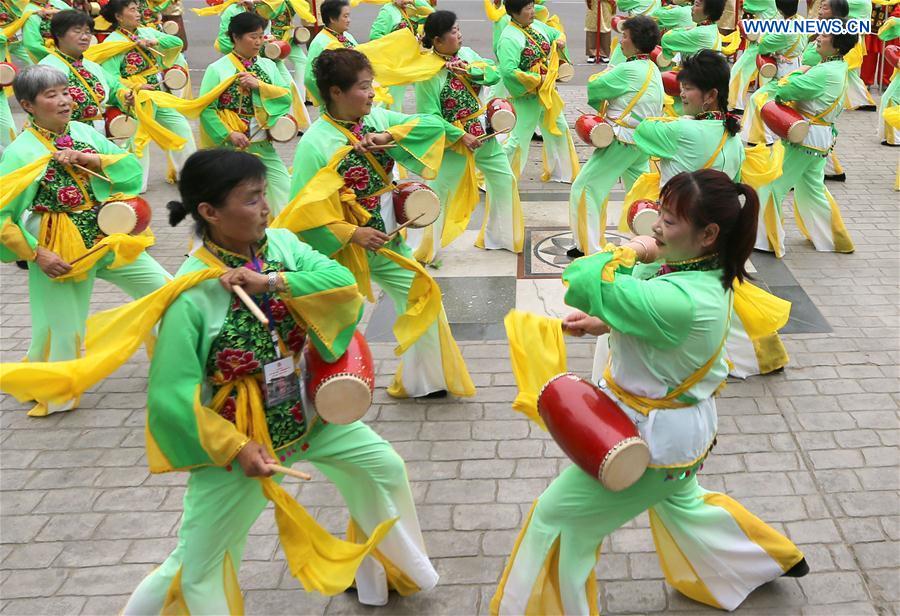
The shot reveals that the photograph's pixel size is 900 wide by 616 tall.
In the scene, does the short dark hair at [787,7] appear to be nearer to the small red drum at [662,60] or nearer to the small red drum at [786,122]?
the small red drum at [662,60]

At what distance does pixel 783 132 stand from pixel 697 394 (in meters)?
4.41

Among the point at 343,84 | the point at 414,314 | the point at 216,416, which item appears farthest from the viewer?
the point at 414,314

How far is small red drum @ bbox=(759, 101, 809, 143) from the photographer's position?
21.7 ft

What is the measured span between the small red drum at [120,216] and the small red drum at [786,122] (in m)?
4.51

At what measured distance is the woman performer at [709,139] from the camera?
507 centimetres

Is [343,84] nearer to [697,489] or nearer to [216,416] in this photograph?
[216,416]

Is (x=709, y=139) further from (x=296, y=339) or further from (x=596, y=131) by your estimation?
(x=296, y=339)

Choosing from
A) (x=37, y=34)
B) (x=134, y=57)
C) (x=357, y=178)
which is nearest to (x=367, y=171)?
(x=357, y=178)

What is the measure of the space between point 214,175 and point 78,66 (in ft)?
16.2

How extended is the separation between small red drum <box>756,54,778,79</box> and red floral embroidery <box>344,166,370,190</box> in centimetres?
720

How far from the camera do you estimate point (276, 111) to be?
6.95 metres

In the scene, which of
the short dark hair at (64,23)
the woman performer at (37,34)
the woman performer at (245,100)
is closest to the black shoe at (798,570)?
the woman performer at (245,100)

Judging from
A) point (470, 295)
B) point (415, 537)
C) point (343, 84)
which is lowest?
point (470, 295)

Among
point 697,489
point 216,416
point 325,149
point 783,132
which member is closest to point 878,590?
point 697,489
